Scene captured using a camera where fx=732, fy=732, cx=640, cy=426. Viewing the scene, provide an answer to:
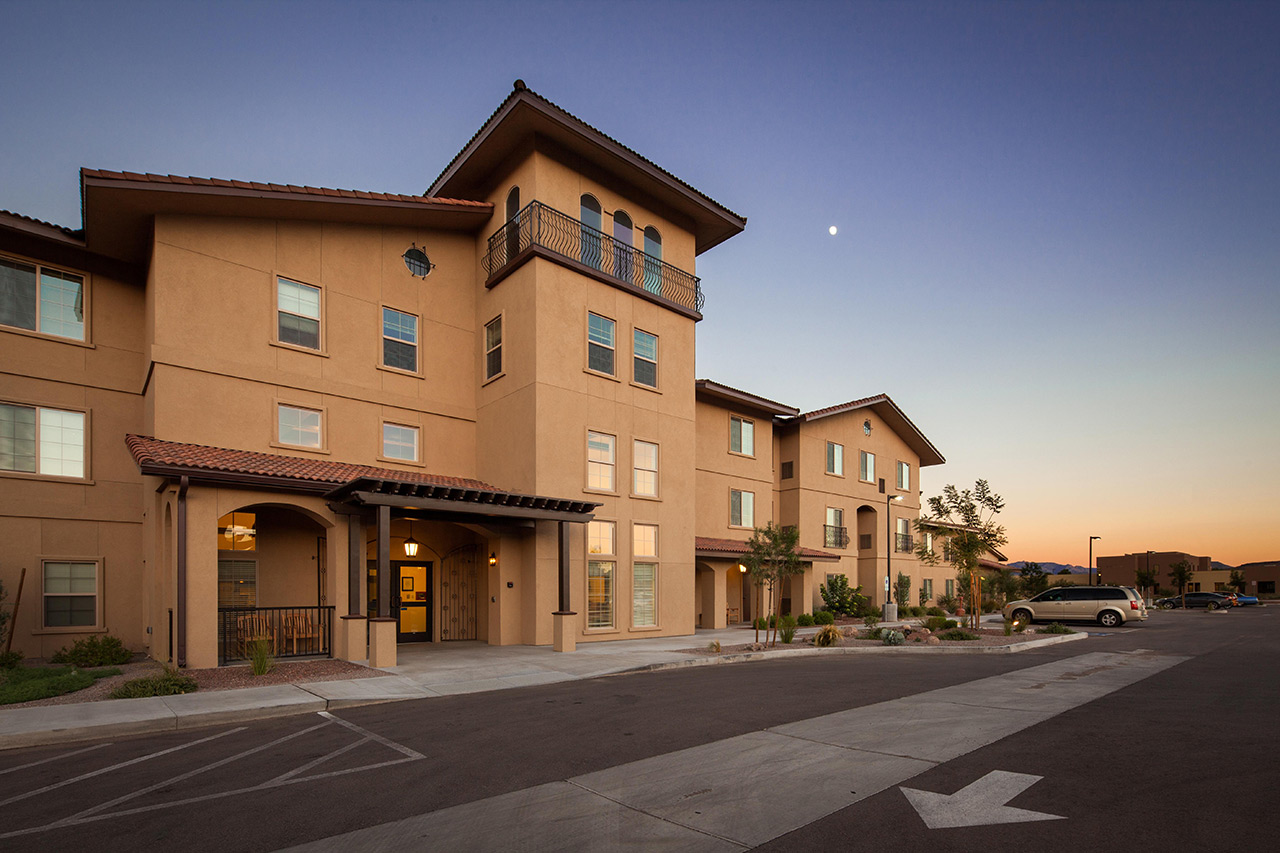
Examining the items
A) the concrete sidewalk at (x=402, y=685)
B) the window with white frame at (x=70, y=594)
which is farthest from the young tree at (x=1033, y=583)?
the window with white frame at (x=70, y=594)

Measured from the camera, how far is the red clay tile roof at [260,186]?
49.2 feet

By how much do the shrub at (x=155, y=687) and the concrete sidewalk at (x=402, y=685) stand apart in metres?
0.32

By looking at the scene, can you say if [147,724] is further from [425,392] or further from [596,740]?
[425,392]

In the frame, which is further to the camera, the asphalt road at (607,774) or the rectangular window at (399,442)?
the rectangular window at (399,442)

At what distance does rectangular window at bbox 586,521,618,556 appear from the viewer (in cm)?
2016

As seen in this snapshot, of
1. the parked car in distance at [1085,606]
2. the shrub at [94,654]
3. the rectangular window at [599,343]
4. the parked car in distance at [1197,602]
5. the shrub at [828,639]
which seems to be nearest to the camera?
the shrub at [94,654]

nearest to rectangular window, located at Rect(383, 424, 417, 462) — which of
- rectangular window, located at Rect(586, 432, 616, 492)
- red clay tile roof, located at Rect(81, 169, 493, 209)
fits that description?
rectangular window, located at Rect(586, 432, 616, 492)

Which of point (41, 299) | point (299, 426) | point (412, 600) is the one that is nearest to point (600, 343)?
point (299, 426)

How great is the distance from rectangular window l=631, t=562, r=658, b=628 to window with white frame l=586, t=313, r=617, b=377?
19.2 feet

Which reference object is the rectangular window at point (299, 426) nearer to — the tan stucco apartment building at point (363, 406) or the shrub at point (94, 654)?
the tan stucco apartment building at point (363, 406)

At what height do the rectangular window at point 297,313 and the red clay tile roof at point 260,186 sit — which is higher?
the red clay tile roof at point 260,186

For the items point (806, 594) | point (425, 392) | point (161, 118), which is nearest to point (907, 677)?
point (425, 392)

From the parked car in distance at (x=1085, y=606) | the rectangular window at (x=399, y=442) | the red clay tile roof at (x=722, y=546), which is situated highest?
the rectangular window at (x=399, y=442)

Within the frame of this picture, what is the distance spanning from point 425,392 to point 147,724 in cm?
1182
